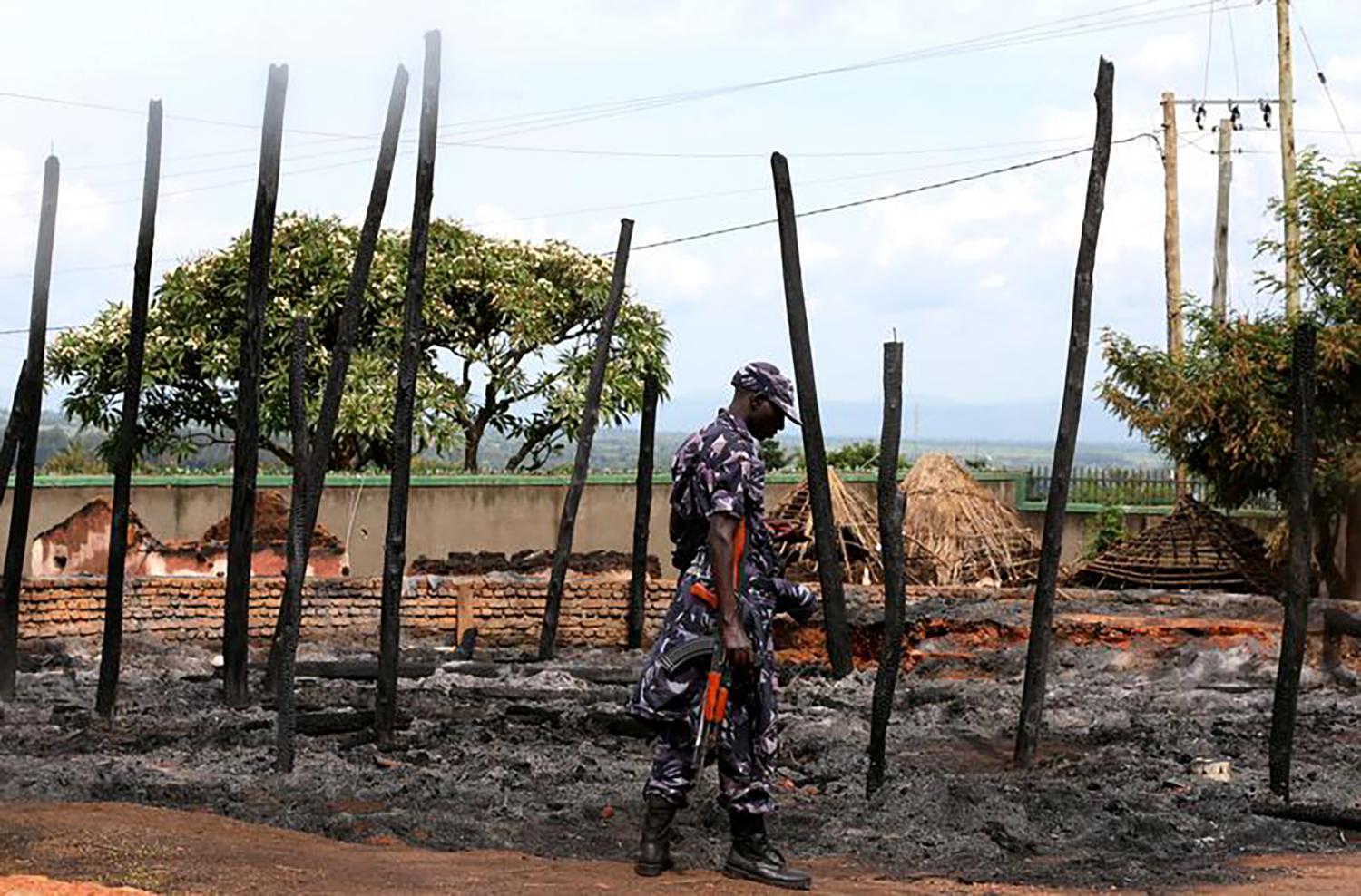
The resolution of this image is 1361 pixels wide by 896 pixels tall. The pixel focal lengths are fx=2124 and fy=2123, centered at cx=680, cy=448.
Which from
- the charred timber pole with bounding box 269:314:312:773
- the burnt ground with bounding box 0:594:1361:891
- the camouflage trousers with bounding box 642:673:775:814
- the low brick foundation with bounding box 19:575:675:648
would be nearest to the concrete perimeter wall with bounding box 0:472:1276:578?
the low brick foundation with bounding box 19:575:675:648

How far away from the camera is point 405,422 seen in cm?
1233

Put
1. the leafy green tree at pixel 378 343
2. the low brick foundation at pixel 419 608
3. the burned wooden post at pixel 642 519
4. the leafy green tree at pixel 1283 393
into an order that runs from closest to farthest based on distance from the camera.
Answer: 1. the burned wooden post at pixel 642 519
2. the low brick foundation at pixel 419 608
3. the leafy green tree at pixel 1283 393
4. the leafy green tree at pixel 378 343

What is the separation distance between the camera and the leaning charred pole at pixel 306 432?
1143cm

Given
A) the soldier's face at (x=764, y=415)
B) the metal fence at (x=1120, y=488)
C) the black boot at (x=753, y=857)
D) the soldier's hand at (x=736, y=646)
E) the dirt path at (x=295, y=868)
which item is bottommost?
the dirt path at (x=295, y=868)

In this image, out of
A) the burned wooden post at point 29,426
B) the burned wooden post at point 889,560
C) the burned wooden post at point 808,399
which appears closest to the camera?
the burned wooden post at point 889,560

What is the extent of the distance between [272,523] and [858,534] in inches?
262

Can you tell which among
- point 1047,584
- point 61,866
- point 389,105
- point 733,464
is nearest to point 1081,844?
point 1047,584

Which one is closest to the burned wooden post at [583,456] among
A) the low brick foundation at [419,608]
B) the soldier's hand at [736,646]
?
the low brick foundation at [419,608]

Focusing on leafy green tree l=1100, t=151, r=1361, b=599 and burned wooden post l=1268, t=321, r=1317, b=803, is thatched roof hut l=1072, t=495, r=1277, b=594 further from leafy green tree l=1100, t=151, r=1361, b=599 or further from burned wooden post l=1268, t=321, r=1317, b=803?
burned wooden post l=1268, t=321, r=1317, b=803

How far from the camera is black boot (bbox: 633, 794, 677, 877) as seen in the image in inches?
319

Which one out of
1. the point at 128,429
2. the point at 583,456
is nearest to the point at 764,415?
the point at 128,429

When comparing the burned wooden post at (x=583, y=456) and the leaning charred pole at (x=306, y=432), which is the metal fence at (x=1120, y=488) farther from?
the leaning charred pole at (x=306, y=432)

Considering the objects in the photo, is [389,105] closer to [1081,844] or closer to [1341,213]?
[1081,844]

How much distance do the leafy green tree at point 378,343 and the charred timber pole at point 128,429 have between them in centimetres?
1455
